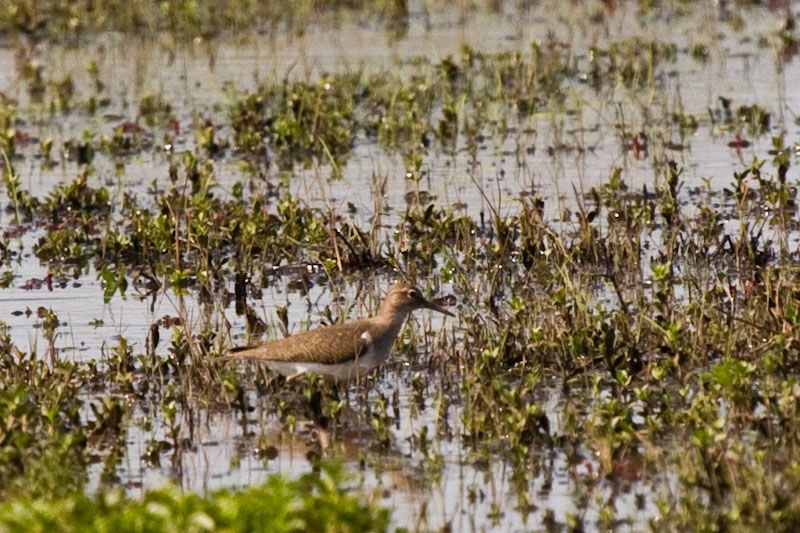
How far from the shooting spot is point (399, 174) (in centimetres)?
1354

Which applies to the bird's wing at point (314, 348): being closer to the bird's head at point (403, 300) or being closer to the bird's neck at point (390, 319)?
the bird's neck at point (390, 319)

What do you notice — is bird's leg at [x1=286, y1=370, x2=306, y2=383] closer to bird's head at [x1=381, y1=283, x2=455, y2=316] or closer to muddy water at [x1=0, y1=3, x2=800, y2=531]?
muddy water at [x1=0, y1=3, x2=800, y2=531]

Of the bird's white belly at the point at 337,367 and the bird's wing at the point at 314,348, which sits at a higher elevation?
the bird's wing at the point at 314,348

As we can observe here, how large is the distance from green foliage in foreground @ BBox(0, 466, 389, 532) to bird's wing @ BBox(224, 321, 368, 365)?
2517 mm

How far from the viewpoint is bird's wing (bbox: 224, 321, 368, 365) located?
8648mm

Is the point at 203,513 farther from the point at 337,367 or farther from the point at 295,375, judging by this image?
the point at 337,367

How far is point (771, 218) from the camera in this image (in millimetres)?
11586

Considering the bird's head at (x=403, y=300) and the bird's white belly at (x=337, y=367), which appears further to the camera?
the bird's head at (x=403, y=300)

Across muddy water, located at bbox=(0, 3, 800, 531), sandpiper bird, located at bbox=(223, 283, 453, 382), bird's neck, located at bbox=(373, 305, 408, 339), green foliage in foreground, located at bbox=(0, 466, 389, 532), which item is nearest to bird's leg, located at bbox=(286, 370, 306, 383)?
sandpiper bird, located at bbox=(223, 283, 453, 382)

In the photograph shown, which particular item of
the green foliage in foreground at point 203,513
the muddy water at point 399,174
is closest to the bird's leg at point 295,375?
the muddy water at point 399,174

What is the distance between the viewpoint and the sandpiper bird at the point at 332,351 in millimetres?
8648

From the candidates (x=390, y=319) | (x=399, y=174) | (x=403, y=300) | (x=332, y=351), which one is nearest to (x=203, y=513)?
(x=332, y=351)

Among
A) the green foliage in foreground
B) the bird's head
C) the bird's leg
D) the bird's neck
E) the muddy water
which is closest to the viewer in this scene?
the green foliage in foreground

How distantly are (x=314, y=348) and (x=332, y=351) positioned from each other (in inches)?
3.4
